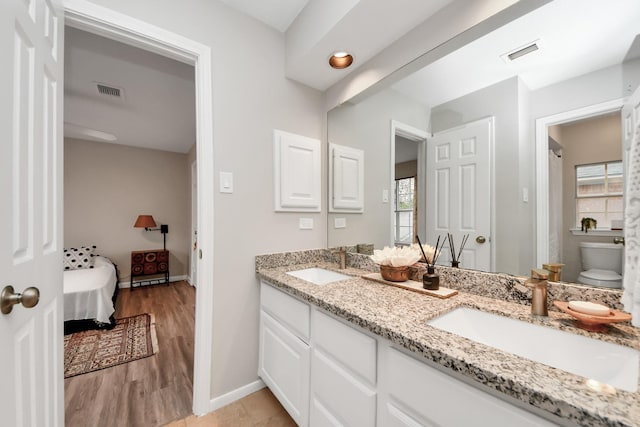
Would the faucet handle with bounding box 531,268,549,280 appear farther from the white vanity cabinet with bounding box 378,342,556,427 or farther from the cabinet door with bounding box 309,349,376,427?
the cabinet door with bounding box 309,349,376,427

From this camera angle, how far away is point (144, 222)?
4504mm

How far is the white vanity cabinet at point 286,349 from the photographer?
4.20ft

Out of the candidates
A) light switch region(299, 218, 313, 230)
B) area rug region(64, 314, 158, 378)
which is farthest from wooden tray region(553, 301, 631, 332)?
area rug region(64, 314, 158, 378)

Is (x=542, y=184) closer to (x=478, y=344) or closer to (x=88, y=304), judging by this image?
(x=478, y=344)

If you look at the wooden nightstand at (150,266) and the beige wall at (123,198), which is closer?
the beige wall at (123,198)

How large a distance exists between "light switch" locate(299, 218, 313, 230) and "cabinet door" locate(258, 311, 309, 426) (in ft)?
2.14

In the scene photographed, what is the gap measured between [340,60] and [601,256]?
161 centimetres

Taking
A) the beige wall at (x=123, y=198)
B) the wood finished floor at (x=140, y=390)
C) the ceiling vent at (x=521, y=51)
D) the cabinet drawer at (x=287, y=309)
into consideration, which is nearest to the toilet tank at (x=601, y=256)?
the ceiling vent at (x=521, y=51)

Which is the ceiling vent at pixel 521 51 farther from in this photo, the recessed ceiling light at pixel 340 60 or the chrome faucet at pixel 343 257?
the chrome faucet at pixel 343 257

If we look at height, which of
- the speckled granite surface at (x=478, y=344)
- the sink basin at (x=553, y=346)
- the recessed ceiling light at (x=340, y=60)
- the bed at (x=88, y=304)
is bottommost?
the bed at (x=88, y=304)

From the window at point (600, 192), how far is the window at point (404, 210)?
0.70 meters

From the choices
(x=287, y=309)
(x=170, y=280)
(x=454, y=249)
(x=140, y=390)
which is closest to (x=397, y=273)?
(x=454, y=249)
